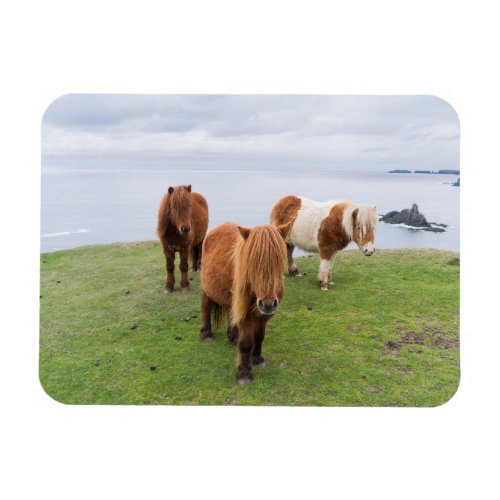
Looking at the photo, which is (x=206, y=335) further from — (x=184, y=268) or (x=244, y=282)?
(x=184, y=268)

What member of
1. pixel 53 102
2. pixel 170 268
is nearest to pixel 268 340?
pixel 170 268

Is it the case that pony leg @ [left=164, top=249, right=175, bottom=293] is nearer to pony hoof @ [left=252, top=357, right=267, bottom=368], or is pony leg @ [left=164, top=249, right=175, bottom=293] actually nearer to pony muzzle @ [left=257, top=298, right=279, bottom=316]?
pony hoof @ [left=252, top=357, right=267, bottom=368]

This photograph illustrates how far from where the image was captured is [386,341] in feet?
14.4

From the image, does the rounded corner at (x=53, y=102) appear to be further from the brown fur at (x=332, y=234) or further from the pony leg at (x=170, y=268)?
the brown fur at (x=332, y=234)

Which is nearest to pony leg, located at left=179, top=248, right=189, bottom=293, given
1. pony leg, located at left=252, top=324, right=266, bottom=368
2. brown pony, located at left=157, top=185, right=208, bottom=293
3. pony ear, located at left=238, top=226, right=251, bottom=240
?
brown pony, located at left=157, top=185, right=208, bottom=293

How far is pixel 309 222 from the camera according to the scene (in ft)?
20.0

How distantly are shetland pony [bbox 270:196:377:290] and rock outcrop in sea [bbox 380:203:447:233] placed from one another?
0.51m

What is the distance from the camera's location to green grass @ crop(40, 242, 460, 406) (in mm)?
3809

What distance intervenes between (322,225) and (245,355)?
2.81 m

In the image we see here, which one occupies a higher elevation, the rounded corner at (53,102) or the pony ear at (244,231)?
the rounded corner at (53,102)

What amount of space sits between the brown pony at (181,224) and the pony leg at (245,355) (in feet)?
6.45

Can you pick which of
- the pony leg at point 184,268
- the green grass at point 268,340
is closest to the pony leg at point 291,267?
the green grass at point 268,340

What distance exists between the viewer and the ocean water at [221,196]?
438 centimetres

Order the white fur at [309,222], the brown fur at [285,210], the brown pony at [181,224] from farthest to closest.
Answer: the white fur at [309,222], the brown fur at [285,210], the brown pony at [181,224]
